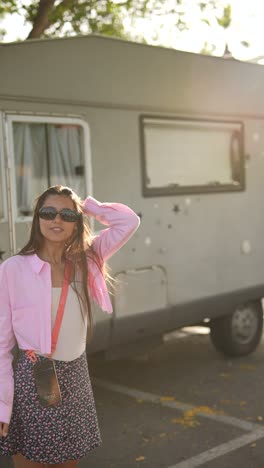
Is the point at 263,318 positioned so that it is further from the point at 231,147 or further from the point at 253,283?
the point at 231,147

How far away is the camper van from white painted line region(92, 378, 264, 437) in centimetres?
46

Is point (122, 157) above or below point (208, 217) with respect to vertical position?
above

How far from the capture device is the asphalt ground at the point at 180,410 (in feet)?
14.3

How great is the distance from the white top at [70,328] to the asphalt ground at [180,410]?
189 cm

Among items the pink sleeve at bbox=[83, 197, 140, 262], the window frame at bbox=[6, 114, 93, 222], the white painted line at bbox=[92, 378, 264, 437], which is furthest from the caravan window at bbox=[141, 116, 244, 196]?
the pink sleeve at bbox=[83, 197, 140, 262]

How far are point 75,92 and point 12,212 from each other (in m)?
1.15

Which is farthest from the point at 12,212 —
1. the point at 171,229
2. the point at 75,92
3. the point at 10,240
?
the point at 171,229

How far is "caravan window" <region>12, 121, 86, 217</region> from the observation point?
4895 millimetres

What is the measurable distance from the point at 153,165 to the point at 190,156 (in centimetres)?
56

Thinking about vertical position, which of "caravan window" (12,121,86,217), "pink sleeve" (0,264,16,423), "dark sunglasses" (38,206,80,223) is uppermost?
"caravan window" (12,121,86,217)

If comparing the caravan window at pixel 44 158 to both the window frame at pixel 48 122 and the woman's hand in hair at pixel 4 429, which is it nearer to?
the window frame at pixel 48 122

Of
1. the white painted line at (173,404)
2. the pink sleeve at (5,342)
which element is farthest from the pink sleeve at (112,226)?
the white painted line at (173,404)

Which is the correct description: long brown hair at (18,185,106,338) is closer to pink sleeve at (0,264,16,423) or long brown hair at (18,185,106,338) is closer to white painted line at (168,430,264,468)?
pink sleeve at (0,264,16,423)

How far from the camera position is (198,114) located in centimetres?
623
